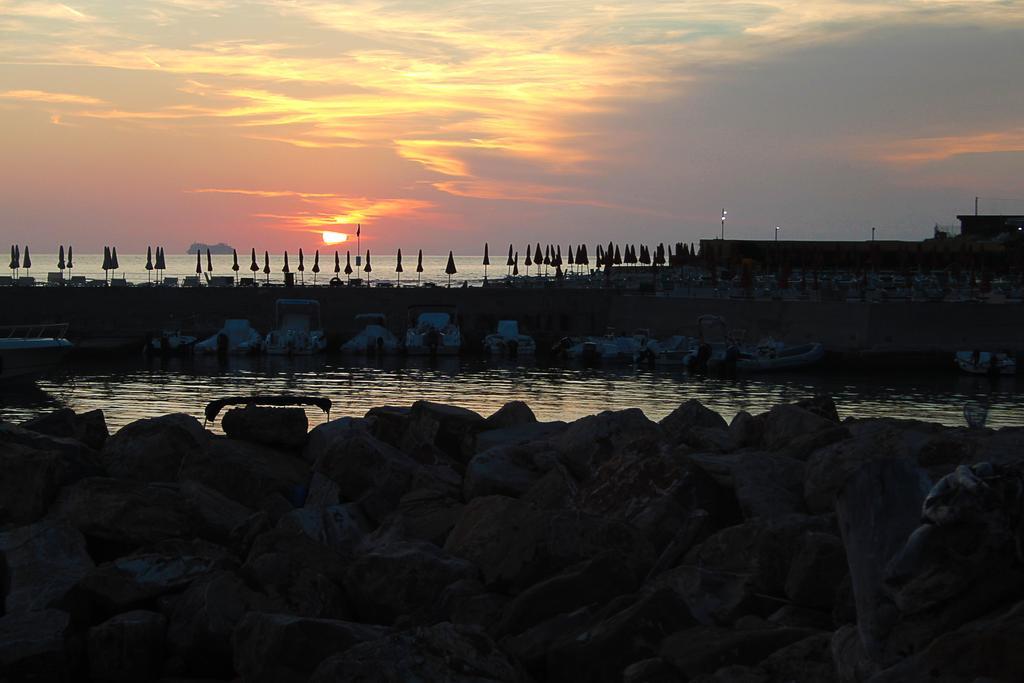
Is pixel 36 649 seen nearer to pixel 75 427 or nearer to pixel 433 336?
pixel 75 427

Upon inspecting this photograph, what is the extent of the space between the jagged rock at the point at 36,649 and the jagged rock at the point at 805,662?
4.73 metres

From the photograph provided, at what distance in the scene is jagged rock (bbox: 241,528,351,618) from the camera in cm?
877

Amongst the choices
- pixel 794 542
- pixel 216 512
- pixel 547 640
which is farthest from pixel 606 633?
pixel 216 512

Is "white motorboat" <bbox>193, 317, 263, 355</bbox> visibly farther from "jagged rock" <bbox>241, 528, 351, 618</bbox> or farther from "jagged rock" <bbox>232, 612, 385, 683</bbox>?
"jagged rock" <bbox>232, 612, 385, 683</bbox>

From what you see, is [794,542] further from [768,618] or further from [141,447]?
[141,447]

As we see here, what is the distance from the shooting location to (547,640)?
7602 mm

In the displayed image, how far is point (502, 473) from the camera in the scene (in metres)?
11.6

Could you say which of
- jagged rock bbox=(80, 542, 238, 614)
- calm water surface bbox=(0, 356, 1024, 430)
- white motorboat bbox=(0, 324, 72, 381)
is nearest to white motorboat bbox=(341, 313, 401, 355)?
calm water surface bbox=(0, 356, 1024, 430)

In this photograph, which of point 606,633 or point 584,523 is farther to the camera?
point 584,523

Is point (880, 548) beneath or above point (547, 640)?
above

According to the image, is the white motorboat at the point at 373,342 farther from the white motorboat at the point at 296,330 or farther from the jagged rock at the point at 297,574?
the jagged rock at the point at 297,574

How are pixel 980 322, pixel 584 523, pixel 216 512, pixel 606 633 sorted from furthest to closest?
pixel 980 322
pixel 216 512
pixel 584 523
pixel 606 633

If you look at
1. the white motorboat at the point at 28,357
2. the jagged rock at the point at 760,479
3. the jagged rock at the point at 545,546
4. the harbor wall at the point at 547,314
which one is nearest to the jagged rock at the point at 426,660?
the jagged rock at the point at 545,546

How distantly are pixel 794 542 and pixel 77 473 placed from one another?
7.00 meters
